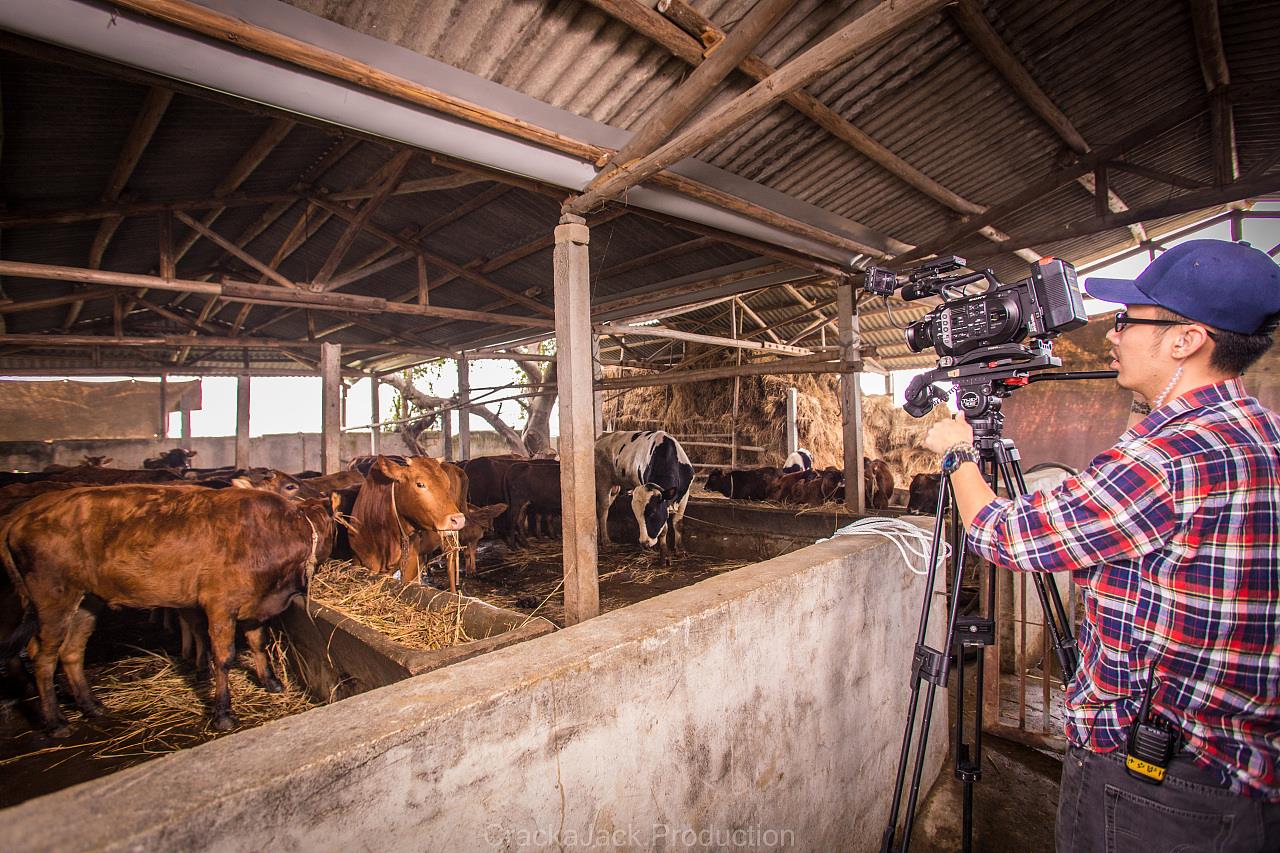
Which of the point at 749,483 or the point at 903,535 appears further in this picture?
the point at 749,483

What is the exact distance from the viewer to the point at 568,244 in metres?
2.99

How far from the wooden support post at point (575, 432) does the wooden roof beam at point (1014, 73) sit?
218 cm

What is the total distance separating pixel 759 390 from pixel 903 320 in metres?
3.36

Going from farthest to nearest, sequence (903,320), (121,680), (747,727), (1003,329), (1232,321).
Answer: (903,320) → (121,680) → (747,727) → (1003,329) → (1232,321)

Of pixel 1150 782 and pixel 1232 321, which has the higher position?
pixel 1232 321

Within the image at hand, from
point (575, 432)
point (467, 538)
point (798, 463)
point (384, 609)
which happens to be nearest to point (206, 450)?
point (467, 538)

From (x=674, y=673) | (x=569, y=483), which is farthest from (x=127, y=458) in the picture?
(x=674, y=673)

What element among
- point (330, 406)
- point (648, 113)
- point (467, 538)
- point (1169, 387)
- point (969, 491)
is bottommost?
point (467, 538)

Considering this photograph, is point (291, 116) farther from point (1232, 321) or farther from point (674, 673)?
point (1232, 321)

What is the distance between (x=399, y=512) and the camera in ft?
15.5

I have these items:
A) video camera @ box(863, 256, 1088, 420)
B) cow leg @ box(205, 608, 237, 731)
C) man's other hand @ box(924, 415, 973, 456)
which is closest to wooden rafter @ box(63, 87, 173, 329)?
cow leg @ box(205, 608, 237, 731)

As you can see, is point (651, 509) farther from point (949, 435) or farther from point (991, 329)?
point (991, 329)

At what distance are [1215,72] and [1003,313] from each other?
416 cm

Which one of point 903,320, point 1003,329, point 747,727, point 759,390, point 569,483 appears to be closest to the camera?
point 1003,329
